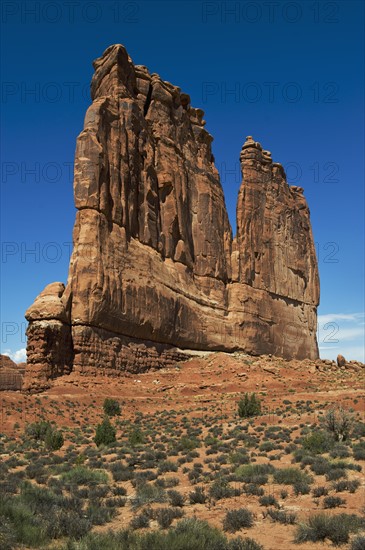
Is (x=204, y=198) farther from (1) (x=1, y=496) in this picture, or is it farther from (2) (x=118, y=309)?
(1) (x=1, y=496)

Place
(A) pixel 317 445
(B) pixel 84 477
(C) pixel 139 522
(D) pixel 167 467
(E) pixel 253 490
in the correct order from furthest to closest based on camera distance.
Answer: (A) pixel 317 445
(D) pixel 167 467
(B) pixel 84 477
(E) pixel 253 490
(C) pixel 139 522

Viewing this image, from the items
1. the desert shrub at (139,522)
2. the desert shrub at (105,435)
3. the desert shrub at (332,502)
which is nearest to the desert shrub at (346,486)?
Answer: the desert shrub at (332,502)

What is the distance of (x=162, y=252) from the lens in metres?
44.2

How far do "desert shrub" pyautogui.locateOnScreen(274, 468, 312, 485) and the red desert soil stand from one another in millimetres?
303

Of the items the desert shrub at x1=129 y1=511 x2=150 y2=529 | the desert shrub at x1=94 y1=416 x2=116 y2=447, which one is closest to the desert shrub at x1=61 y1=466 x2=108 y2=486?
the desert shrub at x1=129 y1=511 x2=150 y2=529

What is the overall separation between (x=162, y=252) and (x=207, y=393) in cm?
1324

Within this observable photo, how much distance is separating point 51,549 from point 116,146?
34.9 meters

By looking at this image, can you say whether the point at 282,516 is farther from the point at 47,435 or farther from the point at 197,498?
the point at 47,435

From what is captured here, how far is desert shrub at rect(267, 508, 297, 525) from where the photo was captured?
9.02m

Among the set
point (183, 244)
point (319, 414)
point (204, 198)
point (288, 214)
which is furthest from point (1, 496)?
point (288, 214)

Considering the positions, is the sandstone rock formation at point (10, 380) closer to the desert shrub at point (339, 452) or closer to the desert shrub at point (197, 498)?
the desert shrub at point (339, 452)

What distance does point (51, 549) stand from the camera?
7.41 meters

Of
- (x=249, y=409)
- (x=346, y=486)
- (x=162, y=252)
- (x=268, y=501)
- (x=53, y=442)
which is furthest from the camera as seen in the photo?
(x=162, y=252)

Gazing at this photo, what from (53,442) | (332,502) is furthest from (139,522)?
(53,442)
